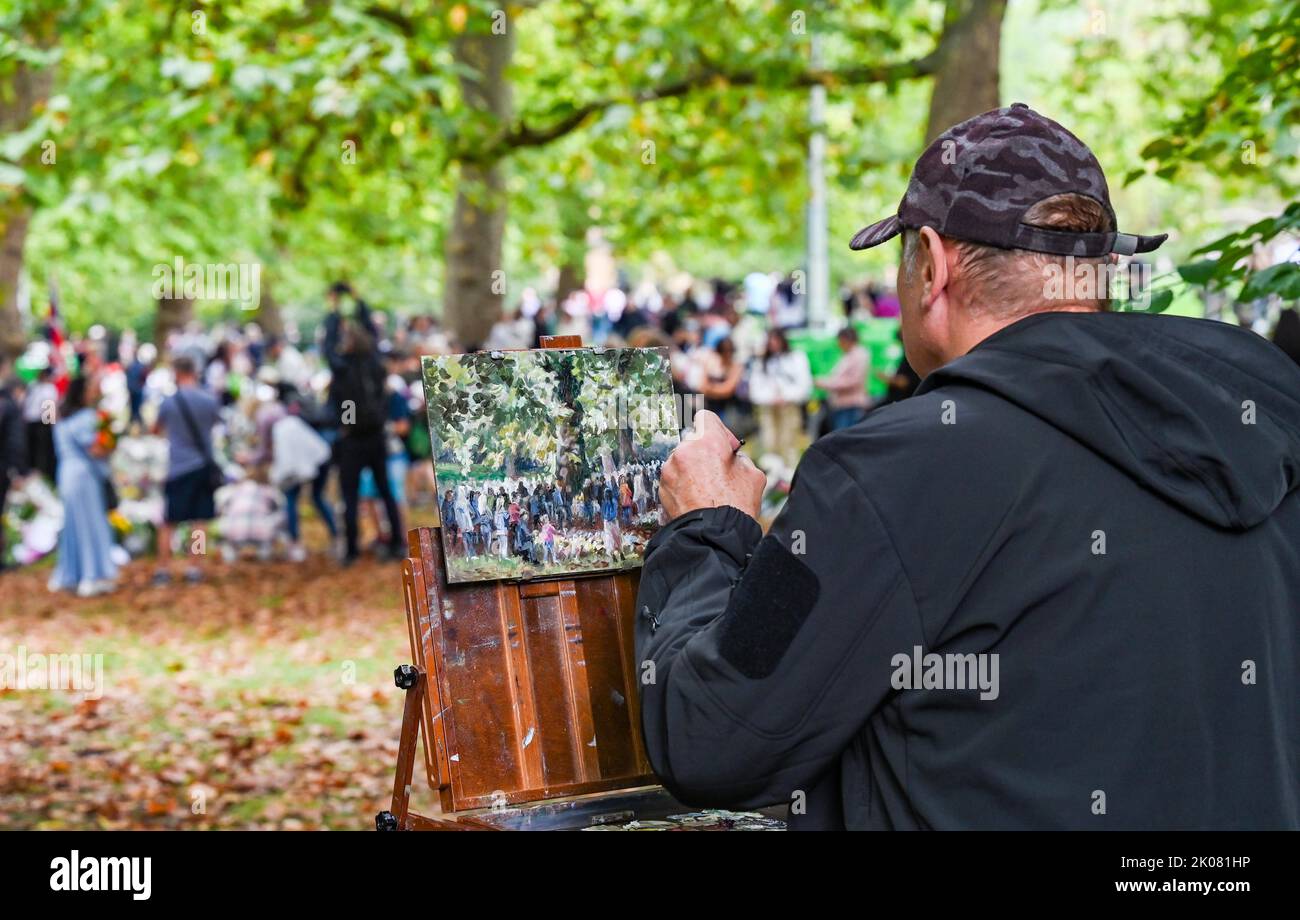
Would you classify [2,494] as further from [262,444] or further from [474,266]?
[474,266]

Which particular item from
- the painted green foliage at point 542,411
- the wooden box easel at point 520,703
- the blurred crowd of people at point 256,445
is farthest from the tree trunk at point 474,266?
the wooden box easel at point 520,703

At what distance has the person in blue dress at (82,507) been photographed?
15750 millimetres

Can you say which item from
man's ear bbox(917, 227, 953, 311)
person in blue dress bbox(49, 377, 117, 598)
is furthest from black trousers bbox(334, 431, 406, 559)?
man's ear bbox(917, 227, 953, 311)

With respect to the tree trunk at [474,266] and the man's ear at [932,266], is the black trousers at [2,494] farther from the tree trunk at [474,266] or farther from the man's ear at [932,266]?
the man's ear at [932,266]

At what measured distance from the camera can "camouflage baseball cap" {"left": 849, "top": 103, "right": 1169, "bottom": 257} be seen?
208cm

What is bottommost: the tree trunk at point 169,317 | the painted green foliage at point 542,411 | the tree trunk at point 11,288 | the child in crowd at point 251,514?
the painted green foliage at point 542,411

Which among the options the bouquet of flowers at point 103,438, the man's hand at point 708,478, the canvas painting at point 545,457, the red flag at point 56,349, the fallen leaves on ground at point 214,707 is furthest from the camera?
the red flag at point 56,349

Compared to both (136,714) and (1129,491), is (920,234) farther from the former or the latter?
(136,714)

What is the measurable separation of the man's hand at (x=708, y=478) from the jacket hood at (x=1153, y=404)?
0.42 metres

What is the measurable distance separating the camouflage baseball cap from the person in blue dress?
48.2ft

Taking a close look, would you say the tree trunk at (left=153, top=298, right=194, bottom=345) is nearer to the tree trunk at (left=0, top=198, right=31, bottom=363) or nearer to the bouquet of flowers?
the tree trunk at (left=0, top=198, right=31, bottom=363)
